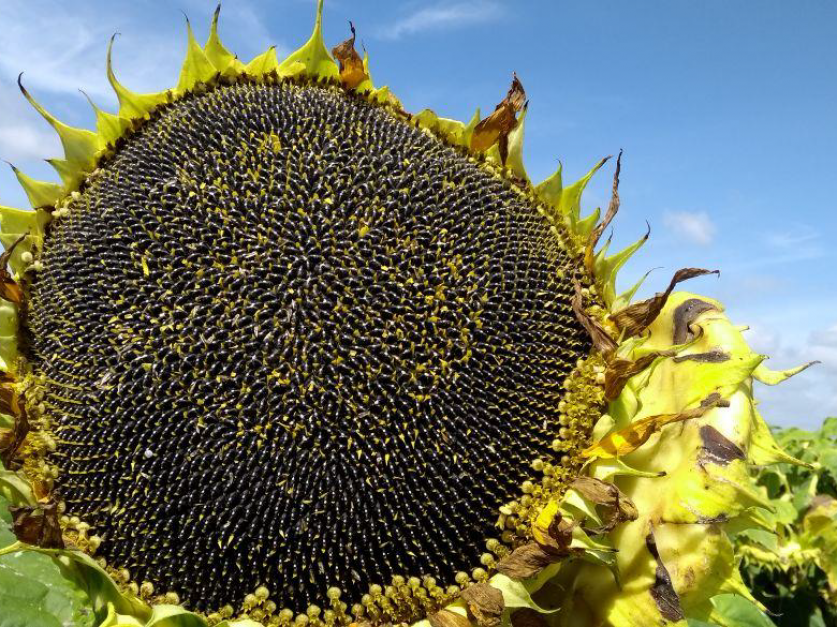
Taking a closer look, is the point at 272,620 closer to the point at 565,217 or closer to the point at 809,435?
the point at 565,217

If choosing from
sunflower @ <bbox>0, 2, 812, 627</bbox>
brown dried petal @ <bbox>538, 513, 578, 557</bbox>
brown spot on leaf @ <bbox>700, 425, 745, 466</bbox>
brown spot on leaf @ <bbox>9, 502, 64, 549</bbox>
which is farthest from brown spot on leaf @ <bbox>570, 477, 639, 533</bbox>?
brown spot on leaf @ <bbox>9, 502, 64, 549</bbox>

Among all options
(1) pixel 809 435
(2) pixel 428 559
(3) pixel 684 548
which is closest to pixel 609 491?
(3) pixel 684 548

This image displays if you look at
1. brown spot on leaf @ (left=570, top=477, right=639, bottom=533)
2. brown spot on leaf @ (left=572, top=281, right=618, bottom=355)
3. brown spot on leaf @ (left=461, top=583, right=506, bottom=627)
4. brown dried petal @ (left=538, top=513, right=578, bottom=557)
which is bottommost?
brown spot on leaf @ (left=461, top=583, right=506, bottom=627)

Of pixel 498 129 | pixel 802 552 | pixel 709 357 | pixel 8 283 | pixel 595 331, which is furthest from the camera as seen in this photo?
pixel 802 552

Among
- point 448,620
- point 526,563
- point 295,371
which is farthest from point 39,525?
point 526,563

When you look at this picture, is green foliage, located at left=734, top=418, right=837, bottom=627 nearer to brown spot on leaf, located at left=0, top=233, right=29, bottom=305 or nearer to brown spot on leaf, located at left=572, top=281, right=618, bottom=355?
brown spot on leaf, located at left=572, top=281, right=618, bottom=355

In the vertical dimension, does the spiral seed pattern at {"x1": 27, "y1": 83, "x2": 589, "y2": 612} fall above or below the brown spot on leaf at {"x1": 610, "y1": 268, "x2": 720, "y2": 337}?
below

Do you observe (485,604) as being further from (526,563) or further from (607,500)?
(607,500)
